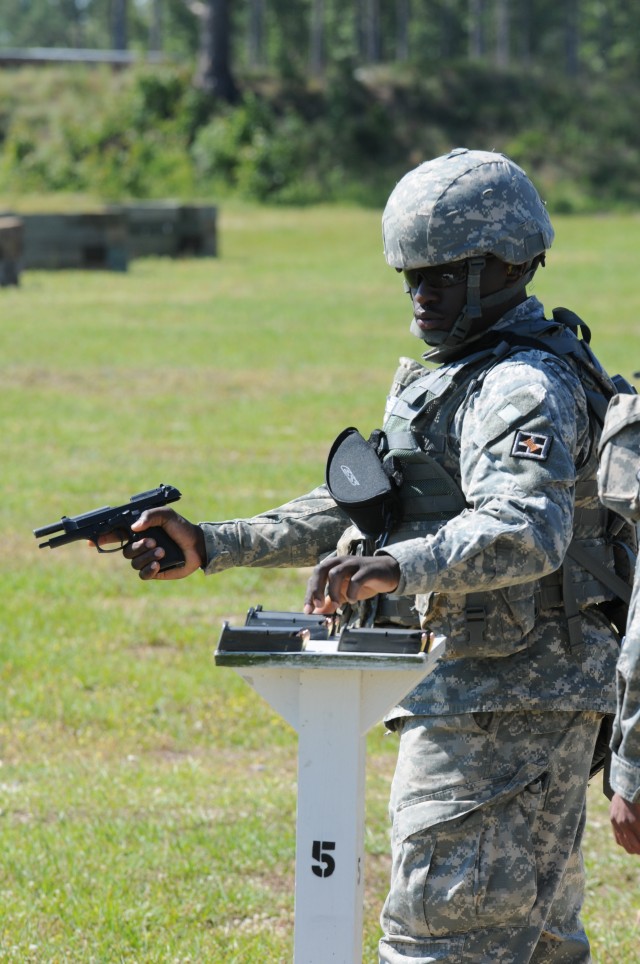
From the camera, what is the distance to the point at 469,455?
314 centimetres

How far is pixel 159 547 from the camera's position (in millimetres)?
3465

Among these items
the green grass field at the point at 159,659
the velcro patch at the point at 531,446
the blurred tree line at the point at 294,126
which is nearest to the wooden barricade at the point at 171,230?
the green grass field at the point at 159,659

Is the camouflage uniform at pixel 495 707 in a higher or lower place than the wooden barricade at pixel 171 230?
higher

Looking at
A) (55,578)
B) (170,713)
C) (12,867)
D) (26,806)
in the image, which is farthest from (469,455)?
(55,578)

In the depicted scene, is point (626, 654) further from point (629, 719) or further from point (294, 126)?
point (294, 126)

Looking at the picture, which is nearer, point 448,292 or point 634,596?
point 634,596

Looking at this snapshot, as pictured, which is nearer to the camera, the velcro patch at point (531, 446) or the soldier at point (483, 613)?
the velcro patch at point (531, 446)

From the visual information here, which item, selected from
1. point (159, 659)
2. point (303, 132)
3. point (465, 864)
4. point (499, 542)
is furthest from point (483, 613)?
point (303, 132)

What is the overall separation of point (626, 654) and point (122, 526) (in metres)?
1.19

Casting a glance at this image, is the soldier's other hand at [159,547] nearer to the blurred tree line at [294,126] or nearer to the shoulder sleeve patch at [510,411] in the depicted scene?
the shoulder sleeve patch at [510,411]

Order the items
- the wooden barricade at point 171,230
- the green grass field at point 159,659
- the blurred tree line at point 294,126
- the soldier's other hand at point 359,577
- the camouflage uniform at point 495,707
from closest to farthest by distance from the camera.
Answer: the soldier's other hand at point 359,577
the camouflage uniform at point 495,707
the green grass field at point 159,659
the wooden barricade at point 171,230
the blurred tree line at point 294,126

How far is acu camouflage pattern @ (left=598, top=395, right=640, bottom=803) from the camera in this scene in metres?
2.69

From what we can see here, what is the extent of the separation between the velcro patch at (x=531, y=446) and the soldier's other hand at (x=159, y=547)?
81cm

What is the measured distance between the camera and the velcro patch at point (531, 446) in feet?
9.86
